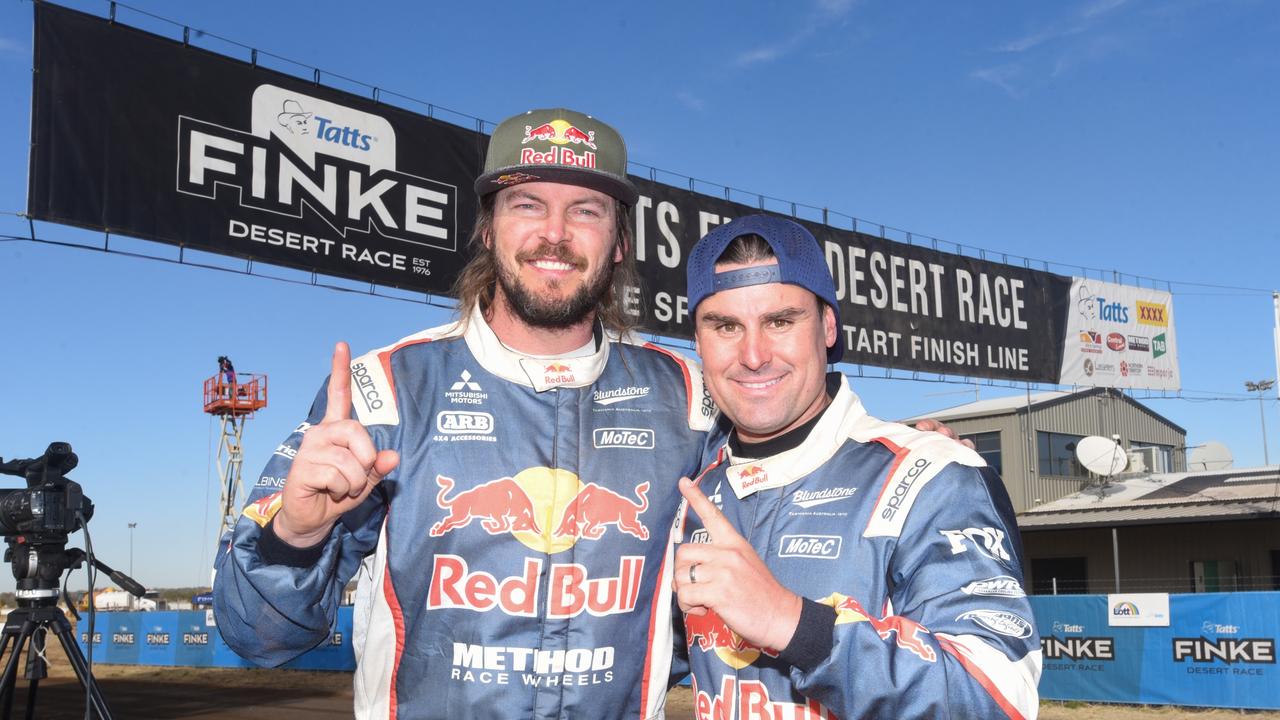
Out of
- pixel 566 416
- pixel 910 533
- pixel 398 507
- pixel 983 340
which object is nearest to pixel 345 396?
pixel 398 507

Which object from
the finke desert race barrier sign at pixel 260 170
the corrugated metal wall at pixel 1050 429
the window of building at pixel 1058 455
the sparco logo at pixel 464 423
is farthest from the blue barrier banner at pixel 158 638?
the sparco logo at pixel 464 423

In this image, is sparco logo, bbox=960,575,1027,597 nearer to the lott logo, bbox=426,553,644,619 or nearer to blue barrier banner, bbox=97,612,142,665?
the lott logo, bbox=426,553,644,619

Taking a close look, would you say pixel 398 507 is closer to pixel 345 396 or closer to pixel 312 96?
pixel 345 396

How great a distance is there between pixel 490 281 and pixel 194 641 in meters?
27.4

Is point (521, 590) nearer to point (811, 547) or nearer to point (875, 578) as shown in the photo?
point (811, 547)

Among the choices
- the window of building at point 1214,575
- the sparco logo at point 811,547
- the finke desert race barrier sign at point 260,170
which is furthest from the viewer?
the window of building at point 1214,575

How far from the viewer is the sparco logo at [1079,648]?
616 inches

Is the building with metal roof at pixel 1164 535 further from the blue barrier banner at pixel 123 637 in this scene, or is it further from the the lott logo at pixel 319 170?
the blue barrier banner at pixel 123 637

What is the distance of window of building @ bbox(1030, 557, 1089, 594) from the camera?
26.5 metres

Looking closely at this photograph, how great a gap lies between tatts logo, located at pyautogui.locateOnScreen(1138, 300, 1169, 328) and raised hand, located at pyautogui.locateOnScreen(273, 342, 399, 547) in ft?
73.7

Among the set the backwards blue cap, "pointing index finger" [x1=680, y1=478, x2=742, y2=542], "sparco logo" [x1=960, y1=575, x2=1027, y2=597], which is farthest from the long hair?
"sparco logo" [x1=960, y1=575, x2=1027, y2=597]

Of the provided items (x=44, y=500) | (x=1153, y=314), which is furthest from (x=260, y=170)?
(x=1153, y=314)

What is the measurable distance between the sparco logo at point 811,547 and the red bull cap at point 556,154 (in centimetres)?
132

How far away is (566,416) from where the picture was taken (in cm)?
312
